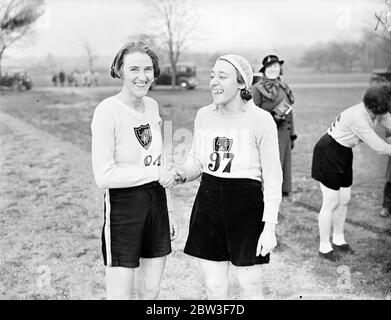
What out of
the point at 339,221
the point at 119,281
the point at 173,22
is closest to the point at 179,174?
the point at 119,281

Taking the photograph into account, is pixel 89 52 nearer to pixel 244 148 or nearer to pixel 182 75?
pixel 182 75

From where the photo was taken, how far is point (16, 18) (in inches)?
91.9

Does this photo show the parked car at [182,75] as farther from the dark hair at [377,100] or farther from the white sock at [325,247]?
the white sock at [325,247]

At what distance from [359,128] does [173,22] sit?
1063mm

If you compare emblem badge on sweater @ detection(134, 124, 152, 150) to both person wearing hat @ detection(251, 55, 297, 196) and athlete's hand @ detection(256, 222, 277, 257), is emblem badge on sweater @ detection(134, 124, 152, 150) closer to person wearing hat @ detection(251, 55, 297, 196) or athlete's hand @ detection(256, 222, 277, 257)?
athlete's hand @ detection(256, 222, 277, 257)

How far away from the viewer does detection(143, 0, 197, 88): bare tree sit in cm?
235

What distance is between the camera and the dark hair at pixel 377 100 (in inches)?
92.0

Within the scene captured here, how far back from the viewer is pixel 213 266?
1.70 m

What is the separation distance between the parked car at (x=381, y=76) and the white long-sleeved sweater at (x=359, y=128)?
0.32m

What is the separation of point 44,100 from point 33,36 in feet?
2.63

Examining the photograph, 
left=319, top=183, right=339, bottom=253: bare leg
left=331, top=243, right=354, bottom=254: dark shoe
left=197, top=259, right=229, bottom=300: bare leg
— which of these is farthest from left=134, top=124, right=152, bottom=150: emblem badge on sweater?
left=331, top=243, right=354, bottom=254: dark shoe

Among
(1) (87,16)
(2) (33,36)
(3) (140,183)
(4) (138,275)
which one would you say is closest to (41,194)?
(2) (33,36)
